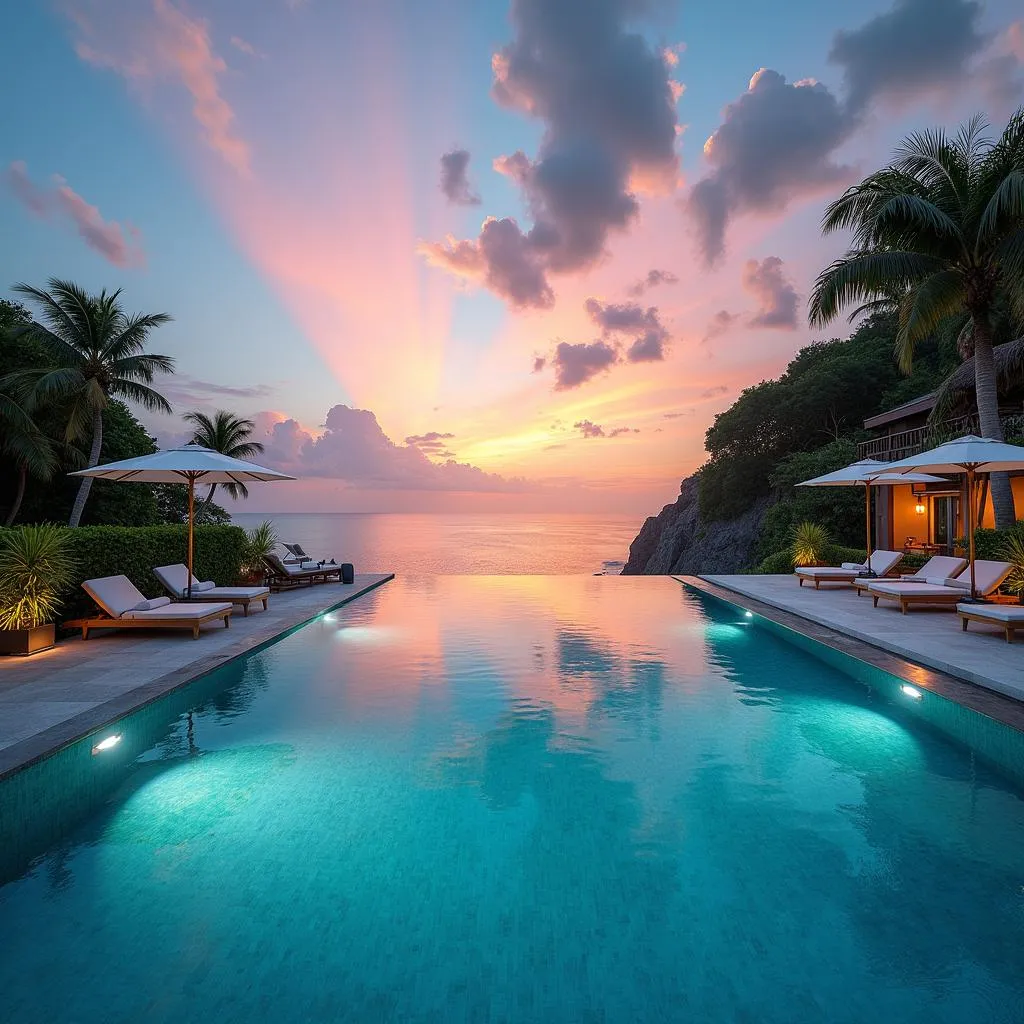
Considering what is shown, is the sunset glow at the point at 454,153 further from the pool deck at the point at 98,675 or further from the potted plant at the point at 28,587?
the pool deck at the point at 98,675

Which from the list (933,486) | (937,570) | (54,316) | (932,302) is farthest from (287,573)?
(933,486)

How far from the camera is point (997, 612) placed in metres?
8.27

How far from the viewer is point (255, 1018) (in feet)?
7.86

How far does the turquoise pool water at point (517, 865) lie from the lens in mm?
2555

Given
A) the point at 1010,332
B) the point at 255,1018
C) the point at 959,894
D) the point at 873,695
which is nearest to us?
the point at 255,1018

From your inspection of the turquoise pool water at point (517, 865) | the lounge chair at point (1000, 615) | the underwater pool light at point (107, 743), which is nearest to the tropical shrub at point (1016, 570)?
the lounge chair at point (1000, 615)

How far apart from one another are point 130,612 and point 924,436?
90.5ft

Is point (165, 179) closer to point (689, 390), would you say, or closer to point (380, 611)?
point (380, 611)

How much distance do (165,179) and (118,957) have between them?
2051 centimetres

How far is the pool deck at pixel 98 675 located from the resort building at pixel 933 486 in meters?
19.3

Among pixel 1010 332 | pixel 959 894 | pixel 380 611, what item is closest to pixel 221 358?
pixel 380 611

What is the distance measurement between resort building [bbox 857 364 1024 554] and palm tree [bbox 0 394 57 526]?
2992 cm

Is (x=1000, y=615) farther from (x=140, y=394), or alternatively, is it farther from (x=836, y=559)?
(x=140, y=394)

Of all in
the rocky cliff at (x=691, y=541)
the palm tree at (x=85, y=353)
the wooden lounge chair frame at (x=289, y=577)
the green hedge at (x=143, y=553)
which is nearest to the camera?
the green hedge at (x=143, y=553)
